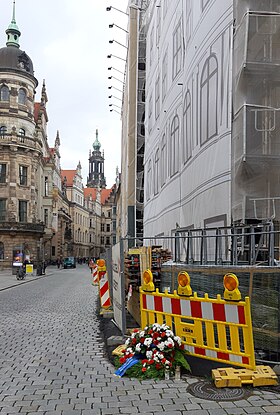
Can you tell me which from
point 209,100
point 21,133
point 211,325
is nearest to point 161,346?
point 211,325

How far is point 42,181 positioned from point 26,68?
1440 cm

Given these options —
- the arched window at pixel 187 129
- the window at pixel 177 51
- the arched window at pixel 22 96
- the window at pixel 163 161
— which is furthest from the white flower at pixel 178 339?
the arched window at pixel 22 96

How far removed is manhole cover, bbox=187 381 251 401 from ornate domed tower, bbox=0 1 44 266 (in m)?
46.9

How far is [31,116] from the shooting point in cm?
5809

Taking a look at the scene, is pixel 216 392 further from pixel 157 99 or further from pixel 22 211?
Answer: pixel 22 211

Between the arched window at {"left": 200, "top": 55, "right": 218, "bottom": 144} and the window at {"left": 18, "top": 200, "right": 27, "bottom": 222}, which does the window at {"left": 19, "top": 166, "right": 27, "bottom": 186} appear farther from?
the arched window at {"left": 200, "top": 55, "right": 218, "bottom": 144}

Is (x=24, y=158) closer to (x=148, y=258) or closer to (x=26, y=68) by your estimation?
(x=26, y=68)

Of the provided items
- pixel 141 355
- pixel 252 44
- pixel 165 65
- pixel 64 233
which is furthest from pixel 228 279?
pixel 64 233

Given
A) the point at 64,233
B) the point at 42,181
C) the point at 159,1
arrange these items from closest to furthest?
the point at 159,1 < the point at 42,181 < the point at 64,233

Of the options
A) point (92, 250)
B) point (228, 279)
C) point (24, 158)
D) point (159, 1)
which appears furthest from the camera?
point (92, 250)

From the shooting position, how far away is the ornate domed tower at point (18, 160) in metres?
53.1

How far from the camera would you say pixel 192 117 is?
1231 centimetres

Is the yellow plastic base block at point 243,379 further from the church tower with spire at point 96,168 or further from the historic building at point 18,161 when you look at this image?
the church tower with spire at point 96,168

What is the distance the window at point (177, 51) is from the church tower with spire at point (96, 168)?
13690cm
